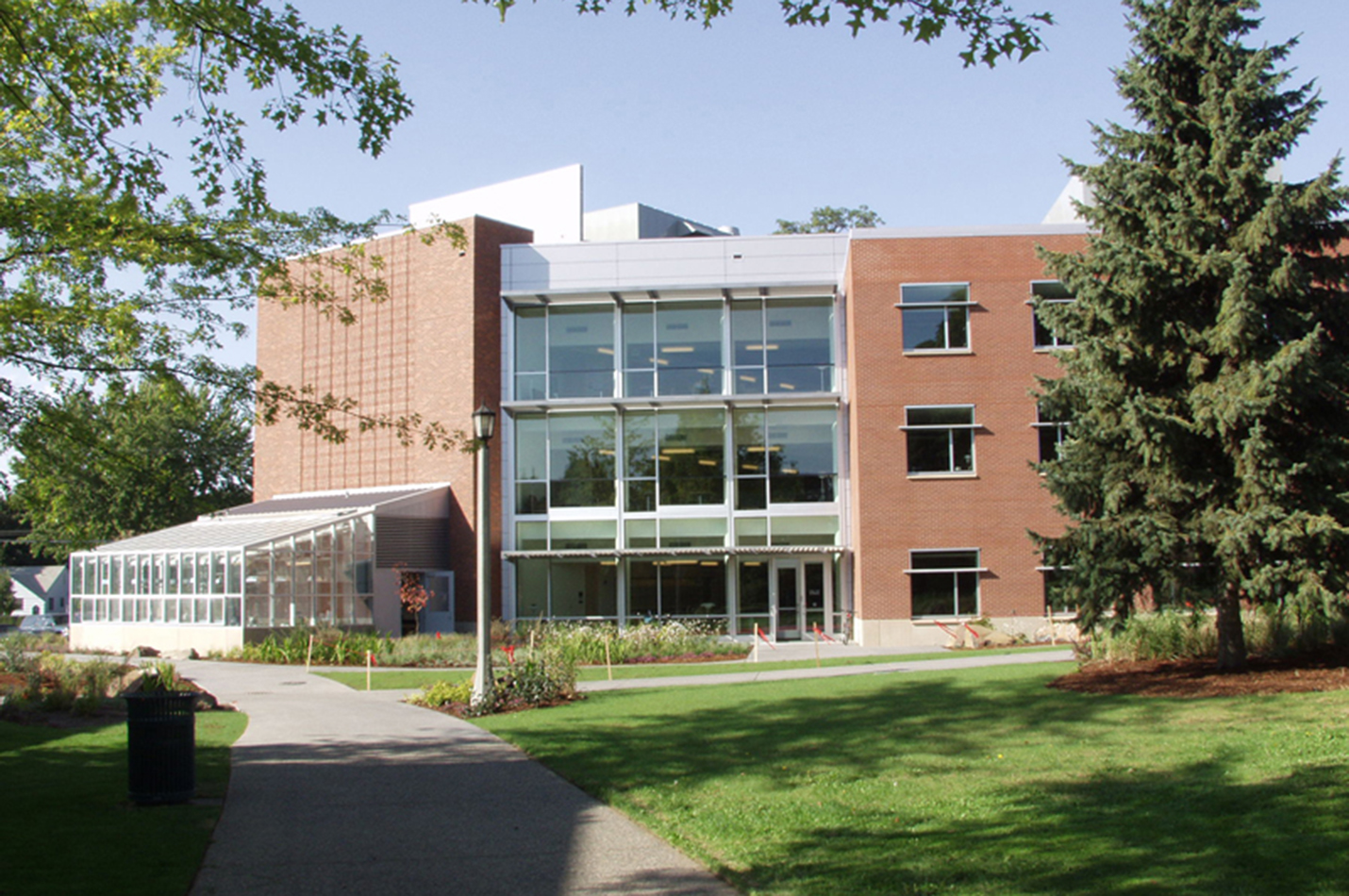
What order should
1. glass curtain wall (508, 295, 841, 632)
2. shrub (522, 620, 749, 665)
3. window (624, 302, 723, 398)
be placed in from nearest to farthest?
shrub (522, 620, 749, 665)
glass curtain wall (508, 295, 841, 632)
window (624, 302, 723, 398)

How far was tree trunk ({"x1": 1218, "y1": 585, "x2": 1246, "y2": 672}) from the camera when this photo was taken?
1454 cm

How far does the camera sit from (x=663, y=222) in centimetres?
4672

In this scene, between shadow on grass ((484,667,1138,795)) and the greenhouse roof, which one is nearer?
shadow on grass ((484,667,1138,795))

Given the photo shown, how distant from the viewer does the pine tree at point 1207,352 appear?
14.1 metres

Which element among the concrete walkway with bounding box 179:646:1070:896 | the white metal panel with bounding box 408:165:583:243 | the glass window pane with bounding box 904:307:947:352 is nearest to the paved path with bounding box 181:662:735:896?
the concrete walkway with bounding box 179:646:1070:896

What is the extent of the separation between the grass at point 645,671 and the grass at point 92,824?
798 centimetres

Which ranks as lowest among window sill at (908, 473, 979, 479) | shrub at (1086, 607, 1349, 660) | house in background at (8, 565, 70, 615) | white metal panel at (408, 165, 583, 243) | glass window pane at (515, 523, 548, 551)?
house in background at (8, 565, 70, 615)

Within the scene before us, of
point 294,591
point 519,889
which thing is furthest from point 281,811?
point 294,591

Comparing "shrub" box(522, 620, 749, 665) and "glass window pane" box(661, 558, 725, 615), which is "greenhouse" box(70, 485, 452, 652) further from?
"glass window pane" box(661, 558, 725, 615)

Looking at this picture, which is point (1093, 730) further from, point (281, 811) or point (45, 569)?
point (45, 569)

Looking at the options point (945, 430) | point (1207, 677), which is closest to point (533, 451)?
point (945, 430)

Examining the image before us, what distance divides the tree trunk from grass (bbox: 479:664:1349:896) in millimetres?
2489

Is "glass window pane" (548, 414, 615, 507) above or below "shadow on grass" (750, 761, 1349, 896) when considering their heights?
above

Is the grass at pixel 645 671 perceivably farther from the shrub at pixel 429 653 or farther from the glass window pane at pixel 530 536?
the glass window pane at pixel 530 536
